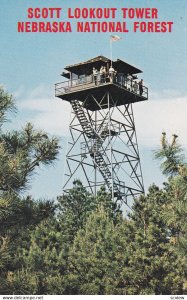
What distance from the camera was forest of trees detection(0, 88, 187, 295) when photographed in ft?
33.9

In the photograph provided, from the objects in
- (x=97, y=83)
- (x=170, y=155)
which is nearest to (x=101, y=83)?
(x=97, y=83)

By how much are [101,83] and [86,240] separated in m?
13.4

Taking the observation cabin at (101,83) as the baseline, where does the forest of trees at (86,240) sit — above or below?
below

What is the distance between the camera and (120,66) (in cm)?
3919

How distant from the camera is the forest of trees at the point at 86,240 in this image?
10.3 metres

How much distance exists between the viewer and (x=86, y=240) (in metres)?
26.6

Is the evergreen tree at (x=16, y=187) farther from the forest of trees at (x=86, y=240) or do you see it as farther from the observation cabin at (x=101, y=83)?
the observation cabin at (x=101, y=83)

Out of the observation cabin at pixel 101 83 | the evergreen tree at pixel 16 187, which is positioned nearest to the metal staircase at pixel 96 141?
the observation cabin at pixel 101 83

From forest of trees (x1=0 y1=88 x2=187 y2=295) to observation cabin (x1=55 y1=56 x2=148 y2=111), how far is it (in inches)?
222

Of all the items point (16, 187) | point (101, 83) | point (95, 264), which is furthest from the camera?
point (101, 83)

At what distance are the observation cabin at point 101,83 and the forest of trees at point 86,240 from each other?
564 cm

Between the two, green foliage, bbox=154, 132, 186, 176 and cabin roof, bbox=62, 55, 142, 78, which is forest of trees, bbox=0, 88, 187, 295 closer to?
green foliage, bbox=154, 132, 186, 176

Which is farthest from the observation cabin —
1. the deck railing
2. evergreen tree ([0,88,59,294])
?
evergreen tree ([0,88,59,294])

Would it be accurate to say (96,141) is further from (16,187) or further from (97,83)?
(16,187)
